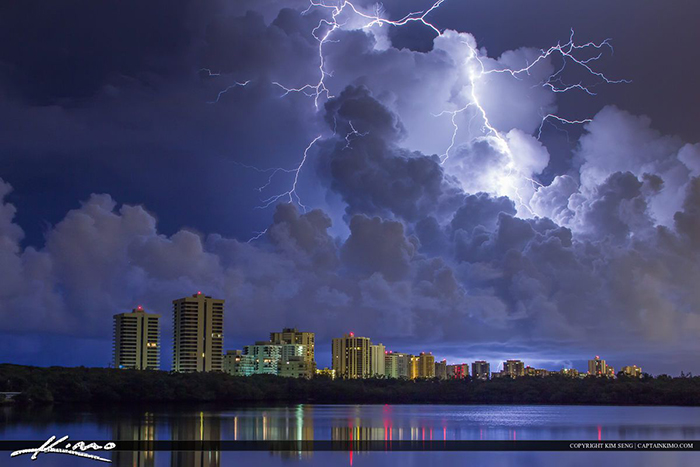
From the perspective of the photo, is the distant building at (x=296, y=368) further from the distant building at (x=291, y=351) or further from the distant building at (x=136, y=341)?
the distant building at (x=136, y=341)

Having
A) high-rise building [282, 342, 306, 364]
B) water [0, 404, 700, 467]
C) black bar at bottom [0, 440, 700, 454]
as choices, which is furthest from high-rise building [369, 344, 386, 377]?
black bar at bottom [0, 440, 700, 454]

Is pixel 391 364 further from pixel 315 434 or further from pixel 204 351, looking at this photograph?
pixel 315 434

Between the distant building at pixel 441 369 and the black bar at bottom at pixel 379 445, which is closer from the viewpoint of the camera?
the black bar at bottom at pixel 379 445

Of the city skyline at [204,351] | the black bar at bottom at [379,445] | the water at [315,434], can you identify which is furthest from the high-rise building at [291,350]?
the black bar at bottom at [379,445]

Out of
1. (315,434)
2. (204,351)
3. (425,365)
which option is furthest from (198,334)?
(315,434)

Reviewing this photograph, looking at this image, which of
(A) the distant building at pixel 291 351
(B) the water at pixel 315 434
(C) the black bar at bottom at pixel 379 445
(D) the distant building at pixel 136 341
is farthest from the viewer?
(A) the distant building at pixel 291 351

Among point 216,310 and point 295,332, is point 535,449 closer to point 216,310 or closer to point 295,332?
point 216,310

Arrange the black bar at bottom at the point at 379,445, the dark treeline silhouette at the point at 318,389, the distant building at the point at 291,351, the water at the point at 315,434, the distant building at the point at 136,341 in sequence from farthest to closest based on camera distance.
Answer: the distant building at the point at 291,351
the distant building at the point at 136,341
the dark treeline silhouette at the point at 318,389
the black bar at bottom at the point at 379,445
the water at the point at 315,434

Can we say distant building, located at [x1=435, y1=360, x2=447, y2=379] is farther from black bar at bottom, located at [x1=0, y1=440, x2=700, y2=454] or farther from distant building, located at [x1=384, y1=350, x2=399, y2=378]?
black bar at bottom, located at [x1=0, y1=440, x2=700, y2=454]
